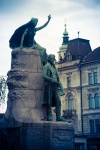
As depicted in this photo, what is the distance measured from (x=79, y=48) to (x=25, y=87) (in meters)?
45.6

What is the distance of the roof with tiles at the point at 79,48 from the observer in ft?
181

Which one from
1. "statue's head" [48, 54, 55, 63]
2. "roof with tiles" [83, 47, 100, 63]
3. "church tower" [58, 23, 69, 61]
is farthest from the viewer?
"church tower" [58, 23, 69, 61]

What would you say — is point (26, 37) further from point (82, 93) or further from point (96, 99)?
point (82, 93)

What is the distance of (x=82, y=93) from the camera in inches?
2029

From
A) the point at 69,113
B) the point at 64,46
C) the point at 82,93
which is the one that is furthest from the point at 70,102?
the point at 64,46

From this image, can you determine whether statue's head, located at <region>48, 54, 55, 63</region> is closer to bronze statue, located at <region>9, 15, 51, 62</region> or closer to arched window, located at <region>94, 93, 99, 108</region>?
bronze statue, located at <region>9, 15, 51, 62</region>

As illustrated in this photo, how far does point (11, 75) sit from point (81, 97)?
40545 millimetres

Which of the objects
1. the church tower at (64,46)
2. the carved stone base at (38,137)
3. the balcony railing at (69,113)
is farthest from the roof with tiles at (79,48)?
the carved stone base at (38,137)

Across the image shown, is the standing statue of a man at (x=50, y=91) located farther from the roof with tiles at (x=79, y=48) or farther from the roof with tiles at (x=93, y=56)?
the roof with tiles at (x=79, y=48)

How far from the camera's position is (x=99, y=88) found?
48.8 meters

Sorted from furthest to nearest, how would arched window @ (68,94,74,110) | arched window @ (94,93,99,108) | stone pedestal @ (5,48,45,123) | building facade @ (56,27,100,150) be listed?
1. arched window @ (68,94,74,110)
2. arched window @ (94,93,99,108)
3. building facade @ (56,27,100,150)
4. stone pedestal @ (5,48,45,123)

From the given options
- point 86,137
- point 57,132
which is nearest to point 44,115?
point 57,132

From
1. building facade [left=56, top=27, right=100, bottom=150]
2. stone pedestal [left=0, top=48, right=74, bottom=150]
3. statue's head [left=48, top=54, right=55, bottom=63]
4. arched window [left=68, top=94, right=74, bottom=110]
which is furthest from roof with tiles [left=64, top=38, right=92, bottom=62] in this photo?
stone pedestal [left=0, top=48, right=74, bottom=150]

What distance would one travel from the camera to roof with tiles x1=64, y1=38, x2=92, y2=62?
5509 cm
